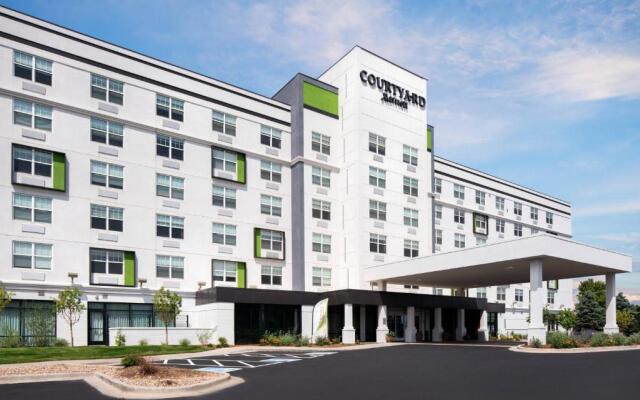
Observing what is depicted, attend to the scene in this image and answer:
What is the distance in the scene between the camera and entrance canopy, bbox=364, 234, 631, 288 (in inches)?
1366

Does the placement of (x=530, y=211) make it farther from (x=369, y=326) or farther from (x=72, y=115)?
(x=72, y=115)

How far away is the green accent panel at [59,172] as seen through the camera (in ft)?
116

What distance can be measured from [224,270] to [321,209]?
9.56 meters

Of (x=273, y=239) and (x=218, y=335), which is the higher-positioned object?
(x=273, y=239)

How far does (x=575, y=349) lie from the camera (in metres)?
31.3

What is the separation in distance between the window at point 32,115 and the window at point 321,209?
65.1 ft

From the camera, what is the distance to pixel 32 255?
34.4m

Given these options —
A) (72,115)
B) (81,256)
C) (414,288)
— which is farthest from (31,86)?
(414,288)

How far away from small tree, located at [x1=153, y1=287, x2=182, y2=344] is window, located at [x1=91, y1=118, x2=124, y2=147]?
32.9ft

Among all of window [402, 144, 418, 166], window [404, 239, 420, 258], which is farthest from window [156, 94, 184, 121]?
window [404, 239, 420, 258]

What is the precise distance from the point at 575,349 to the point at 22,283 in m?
30.1

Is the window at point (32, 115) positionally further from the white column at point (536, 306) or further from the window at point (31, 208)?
the white column at point (536, 306)

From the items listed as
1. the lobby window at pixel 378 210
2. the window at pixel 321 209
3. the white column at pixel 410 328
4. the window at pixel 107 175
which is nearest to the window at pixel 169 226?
the window at pixel 107 175

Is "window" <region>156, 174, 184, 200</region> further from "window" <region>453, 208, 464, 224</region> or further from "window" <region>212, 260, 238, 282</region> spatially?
"window" <region>453, 208, 464, 224</region>
